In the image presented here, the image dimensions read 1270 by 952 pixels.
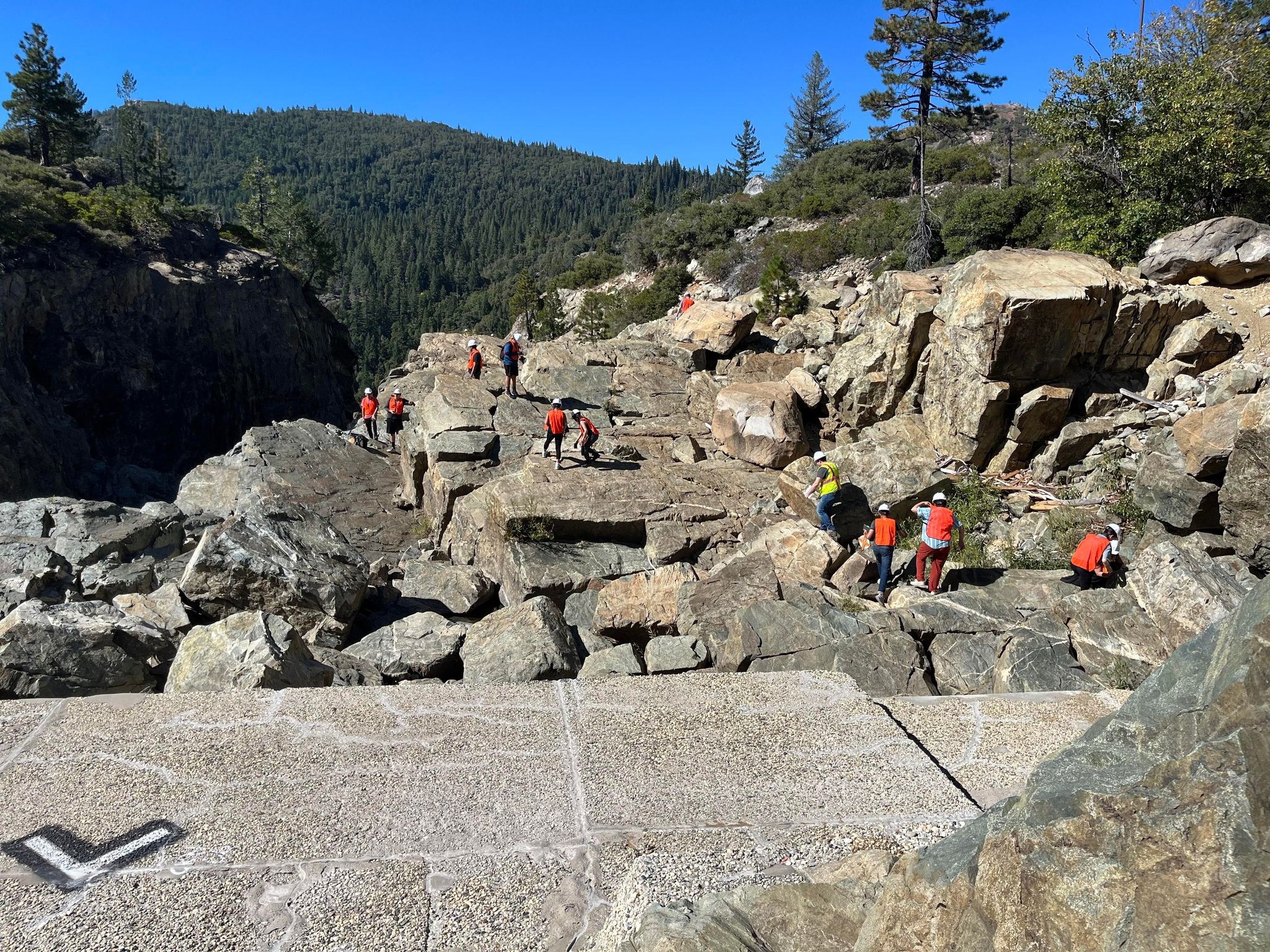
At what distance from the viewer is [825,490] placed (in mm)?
12414

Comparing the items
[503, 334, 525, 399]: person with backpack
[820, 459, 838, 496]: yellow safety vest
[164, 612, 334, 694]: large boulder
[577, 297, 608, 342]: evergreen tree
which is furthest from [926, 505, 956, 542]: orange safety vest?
[577, 297, 608, 342]: evergreen tree

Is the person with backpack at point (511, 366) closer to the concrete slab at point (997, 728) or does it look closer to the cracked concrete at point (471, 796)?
the cracked concrete at point (471, 796)

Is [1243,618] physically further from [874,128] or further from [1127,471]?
[874,128]

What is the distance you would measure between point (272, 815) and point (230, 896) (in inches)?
23.4

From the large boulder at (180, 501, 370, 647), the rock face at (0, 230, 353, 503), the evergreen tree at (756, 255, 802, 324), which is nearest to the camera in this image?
the large boulder at (180, 501, 370, 647)

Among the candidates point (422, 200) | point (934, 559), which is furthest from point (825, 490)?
point (422, 200)

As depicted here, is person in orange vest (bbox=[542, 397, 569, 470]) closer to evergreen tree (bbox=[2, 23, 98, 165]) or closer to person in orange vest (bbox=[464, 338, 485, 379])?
person in orange vest (bbox=[464, 338, 485, 379])

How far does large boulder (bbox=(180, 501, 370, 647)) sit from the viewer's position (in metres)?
8.96

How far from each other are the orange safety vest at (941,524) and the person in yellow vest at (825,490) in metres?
2.02

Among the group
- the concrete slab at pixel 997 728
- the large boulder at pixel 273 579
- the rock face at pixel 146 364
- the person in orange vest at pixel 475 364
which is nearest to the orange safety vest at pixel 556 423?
the large boulder at pixel 273 579

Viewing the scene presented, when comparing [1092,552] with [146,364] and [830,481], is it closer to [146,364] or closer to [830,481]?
[830,481]

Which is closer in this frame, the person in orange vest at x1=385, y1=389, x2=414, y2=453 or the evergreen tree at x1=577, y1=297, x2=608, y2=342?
the person in orange vest at x1=385, y1=389, x2=414, y2=453

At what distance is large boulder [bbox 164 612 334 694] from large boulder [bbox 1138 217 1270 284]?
15.4 m

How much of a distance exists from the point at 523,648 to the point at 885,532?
18.0 feet
